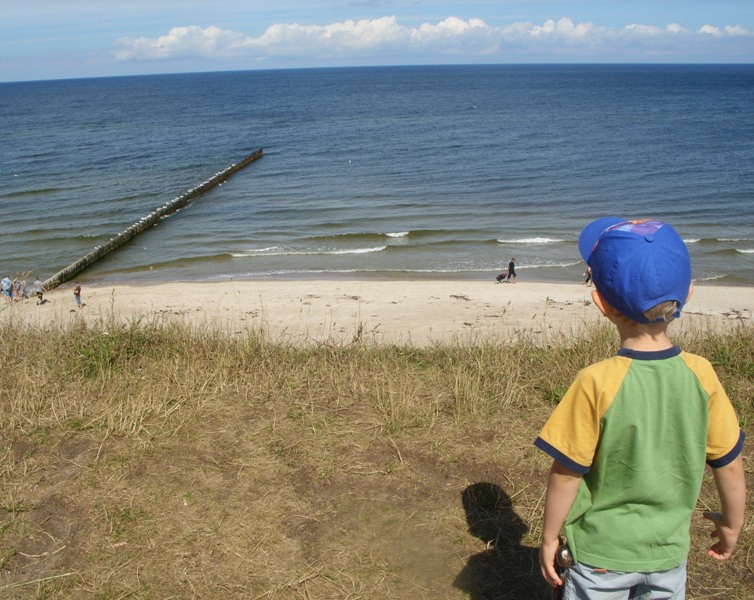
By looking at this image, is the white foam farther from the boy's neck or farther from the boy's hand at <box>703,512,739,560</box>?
the boy's neck

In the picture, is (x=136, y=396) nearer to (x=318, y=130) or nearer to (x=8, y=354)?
(x=8, y=354)

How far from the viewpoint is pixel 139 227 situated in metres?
30.3

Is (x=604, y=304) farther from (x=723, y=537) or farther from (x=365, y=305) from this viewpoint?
(x=365, y=305)

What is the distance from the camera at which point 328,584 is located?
12.6 feet

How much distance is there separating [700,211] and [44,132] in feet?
220

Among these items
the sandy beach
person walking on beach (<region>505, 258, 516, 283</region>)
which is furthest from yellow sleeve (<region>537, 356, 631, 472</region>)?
person walking on beach (<region>505, 258, 516, 283</region>)

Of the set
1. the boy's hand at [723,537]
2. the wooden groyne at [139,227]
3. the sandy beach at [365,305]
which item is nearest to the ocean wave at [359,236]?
the sandy beach at [365,305]

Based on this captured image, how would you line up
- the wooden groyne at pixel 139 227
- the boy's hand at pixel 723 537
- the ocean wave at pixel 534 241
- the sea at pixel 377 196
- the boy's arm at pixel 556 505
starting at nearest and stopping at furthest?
1. the boy's arm at pixel 556 505
2. the boy's hand at pixel 723 537
3. the wooden groyne at pixel 139 227
4. the sea at pixel 377 196
5. the ocean wave at pixel 534 241

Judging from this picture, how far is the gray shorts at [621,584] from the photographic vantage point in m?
2.60

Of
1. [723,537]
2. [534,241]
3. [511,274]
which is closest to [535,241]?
[534,241]

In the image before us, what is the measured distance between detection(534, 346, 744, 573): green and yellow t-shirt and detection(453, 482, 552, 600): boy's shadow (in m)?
1.33

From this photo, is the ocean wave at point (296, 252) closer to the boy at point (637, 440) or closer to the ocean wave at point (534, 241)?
the ocean wave at point (534, 241)

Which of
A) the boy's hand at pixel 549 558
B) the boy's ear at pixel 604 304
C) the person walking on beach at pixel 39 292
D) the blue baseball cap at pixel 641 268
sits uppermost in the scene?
the blue baseball cap at pixel 641 268

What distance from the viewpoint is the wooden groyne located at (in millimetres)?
23413
